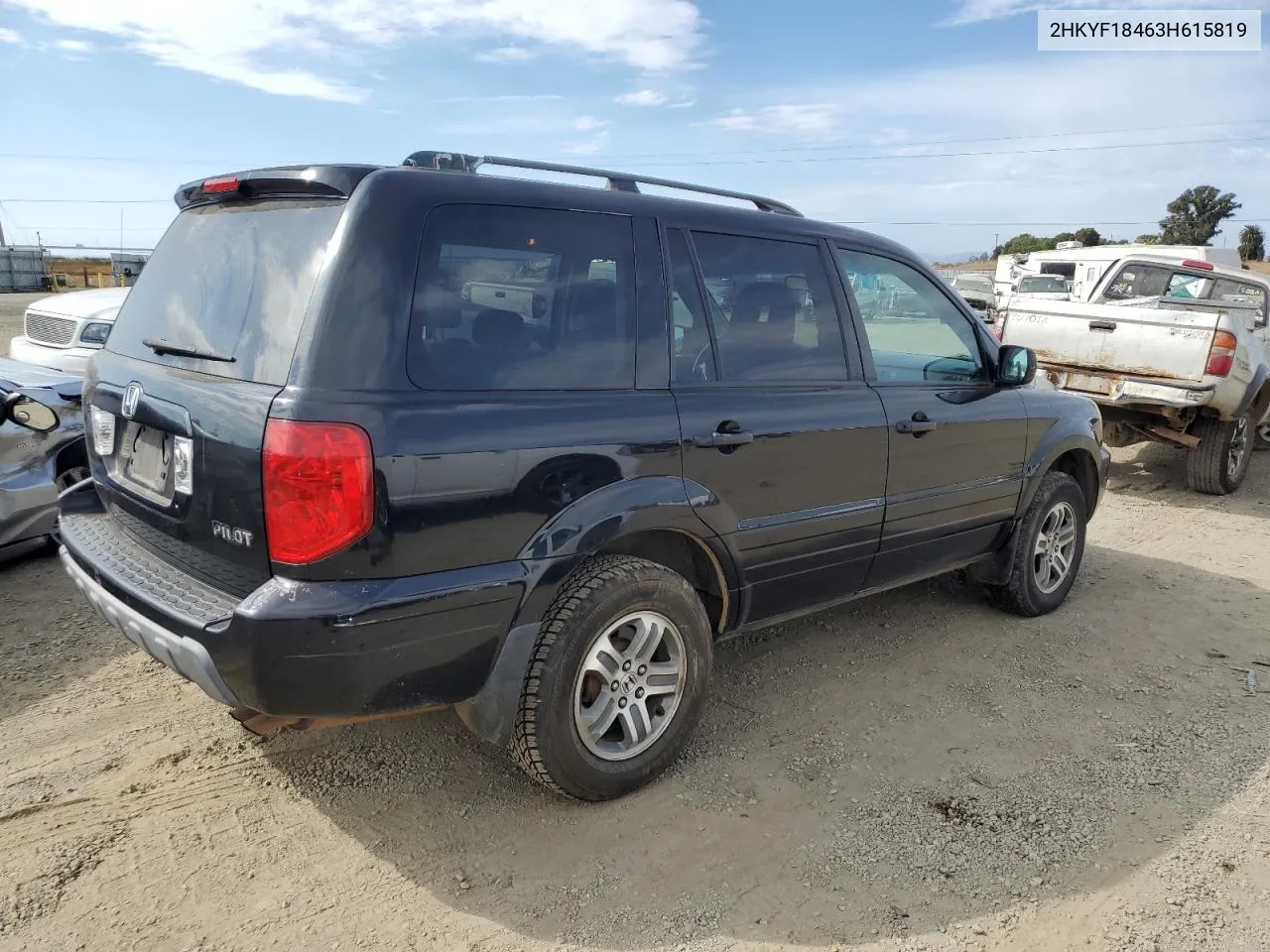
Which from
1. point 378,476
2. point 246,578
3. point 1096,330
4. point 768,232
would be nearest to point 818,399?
point 768,232

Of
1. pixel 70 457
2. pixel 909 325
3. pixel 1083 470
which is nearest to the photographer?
pixel 909 325

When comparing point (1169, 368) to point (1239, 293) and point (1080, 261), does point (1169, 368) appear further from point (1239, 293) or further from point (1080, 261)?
point (1080, 261)

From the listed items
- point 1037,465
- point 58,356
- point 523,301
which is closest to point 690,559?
point 523,301

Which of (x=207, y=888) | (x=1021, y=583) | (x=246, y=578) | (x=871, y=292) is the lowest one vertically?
(x=207, y=888)

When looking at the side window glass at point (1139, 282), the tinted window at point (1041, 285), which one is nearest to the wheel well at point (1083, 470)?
the side window glass at point (1139, 282)

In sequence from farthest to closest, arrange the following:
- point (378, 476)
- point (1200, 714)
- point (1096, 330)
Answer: point (1096, 330)
point (1200, 714)
point (378, 476)

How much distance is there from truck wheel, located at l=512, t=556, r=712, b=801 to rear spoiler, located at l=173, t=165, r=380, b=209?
1.31 m

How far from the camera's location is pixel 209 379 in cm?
263

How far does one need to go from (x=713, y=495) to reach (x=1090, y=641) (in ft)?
8.47

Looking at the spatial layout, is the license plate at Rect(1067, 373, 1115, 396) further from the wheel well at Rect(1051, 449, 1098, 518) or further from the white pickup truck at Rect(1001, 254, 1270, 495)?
the wheel well at Rect(1051, 449, 1098, 518)

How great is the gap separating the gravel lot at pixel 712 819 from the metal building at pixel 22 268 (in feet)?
115

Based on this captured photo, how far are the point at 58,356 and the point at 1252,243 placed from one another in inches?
2249

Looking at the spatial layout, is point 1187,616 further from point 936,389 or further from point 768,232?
point 768,232

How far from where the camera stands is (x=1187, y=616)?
16.2 ft
